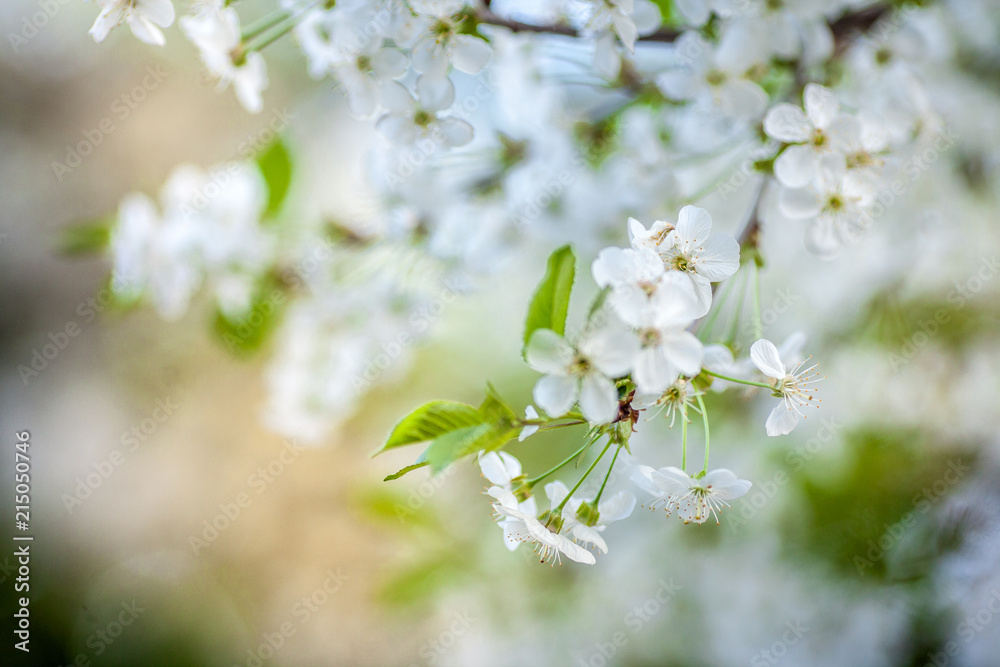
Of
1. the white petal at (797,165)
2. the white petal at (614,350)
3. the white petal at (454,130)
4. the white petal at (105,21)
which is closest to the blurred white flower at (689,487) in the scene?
the white petal at (614,350)

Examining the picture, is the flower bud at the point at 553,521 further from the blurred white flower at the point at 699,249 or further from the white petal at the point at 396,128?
the white petal at the point at 396,128

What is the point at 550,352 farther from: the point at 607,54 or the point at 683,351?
the point at 607,54

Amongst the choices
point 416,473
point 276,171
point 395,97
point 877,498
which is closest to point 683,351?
point 395,97

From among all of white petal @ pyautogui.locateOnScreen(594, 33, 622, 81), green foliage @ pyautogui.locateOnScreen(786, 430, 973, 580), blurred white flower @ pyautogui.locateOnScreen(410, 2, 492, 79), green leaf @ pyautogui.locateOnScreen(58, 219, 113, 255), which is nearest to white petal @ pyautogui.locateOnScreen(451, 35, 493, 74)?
A: blurred white flower @ pyautogui.locateOnScreen(410, 2, 492, 79)

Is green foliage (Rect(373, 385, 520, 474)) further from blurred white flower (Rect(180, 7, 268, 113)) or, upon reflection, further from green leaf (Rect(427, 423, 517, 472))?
blurred white flower (Rect(180, 7, 268, 113))

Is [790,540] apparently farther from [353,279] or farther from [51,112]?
[51,112]

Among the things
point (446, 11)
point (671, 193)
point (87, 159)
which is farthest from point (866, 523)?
point (87, 159)
